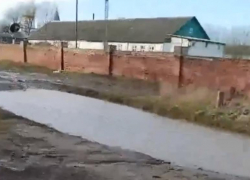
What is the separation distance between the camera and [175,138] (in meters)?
11.9

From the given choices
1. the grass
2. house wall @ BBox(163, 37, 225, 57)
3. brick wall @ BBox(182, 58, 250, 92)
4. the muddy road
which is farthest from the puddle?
house wall @ BBox(163, 37, 225, 57)

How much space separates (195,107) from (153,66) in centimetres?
937

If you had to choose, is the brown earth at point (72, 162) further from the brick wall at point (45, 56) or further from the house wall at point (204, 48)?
the house wall at point (204, 48)

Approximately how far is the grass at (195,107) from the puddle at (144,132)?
0.57 m

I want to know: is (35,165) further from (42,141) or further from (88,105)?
(88,105)

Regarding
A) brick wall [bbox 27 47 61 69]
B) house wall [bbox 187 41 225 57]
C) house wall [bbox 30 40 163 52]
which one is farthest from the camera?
house wall [bbox 30 40 163 52]

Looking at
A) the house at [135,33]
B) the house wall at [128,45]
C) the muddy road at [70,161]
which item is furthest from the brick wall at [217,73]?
the house wall at [128,45]

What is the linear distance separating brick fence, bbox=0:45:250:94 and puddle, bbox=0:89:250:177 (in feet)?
16.2

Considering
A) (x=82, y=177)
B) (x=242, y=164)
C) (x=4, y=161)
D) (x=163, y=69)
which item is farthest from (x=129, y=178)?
(x=163, y=69)

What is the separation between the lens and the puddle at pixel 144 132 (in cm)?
985

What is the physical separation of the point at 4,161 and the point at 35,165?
667 millimetres

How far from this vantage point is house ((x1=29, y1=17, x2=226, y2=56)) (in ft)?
157

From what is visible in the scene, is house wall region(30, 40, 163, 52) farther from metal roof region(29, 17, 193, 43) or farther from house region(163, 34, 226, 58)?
house region(163, 34, 226, 58)

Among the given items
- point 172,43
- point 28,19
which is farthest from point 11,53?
point 28,19
